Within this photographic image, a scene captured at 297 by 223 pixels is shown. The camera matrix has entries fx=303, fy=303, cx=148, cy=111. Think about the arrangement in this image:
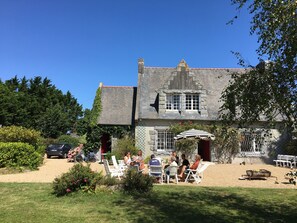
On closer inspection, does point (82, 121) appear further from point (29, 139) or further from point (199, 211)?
point (199, 211)

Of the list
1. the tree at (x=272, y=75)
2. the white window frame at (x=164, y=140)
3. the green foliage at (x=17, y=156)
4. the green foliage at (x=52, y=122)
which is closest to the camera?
the tree at (x=272, y=75)

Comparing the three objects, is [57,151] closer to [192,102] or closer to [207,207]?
Result: [192,102]

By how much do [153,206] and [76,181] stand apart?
8.56ft

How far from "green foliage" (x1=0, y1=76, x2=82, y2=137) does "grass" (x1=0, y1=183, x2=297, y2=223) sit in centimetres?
3475

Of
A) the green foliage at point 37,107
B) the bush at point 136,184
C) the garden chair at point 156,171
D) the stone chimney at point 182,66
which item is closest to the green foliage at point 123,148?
the stone chimney at point 182,66

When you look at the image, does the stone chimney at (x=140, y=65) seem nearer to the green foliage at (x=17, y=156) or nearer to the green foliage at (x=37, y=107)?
the green foliage at (x=17, y=156)

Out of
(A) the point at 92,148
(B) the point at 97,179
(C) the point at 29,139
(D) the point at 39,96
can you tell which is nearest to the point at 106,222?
(B) the point at 97,179

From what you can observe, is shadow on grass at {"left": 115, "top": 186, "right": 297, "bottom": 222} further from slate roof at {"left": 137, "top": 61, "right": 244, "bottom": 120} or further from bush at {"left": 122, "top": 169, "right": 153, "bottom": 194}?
slate roof at {"left": 137, "top": 61, "right": 244, "bottom": 120}

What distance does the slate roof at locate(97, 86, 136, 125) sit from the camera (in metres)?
23.4

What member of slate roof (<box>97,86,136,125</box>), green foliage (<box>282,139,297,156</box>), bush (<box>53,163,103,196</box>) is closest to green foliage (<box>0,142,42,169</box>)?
bush (<box>53,163,103,196</box>)

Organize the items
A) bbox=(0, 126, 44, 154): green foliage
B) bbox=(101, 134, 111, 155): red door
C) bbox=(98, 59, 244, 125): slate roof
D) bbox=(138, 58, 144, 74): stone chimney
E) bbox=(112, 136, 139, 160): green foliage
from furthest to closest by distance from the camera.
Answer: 1. bbox=(138, 58, 144, 74): stone chimney
2. bbox=(101, 134, 111, 155): red door
3. bbox=(98, 59, 244, 125): slate roof
4. bbox=(112, 136, 139, 160): green foliage
5. bbox=(0, 126, 44, 154): green foliage

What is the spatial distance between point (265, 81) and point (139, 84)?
63.3 ft

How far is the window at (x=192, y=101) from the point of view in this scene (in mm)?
22688

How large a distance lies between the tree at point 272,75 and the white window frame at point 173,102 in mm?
16957
